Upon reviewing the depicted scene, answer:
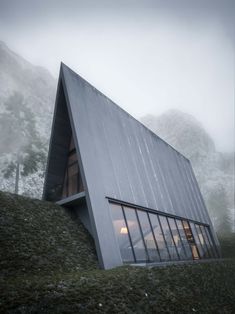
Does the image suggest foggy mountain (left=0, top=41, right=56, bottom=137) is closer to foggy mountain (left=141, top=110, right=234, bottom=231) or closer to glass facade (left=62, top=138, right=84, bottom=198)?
glass facade (left=62, top=138, right=84, bottom=198)

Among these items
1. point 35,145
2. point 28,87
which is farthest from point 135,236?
point 28,87

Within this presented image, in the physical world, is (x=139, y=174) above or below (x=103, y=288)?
above

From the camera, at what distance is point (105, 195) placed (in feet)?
34.2

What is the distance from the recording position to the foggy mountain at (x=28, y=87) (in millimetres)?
62469

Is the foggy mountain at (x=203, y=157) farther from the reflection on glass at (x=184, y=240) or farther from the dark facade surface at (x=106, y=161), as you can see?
the dark facade surface at (x=106, y=161)

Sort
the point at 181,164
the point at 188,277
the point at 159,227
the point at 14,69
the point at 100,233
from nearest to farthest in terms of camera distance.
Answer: the point at 100,233, the point at 188,277, the point at 159,227, the point at 181,164, the point at 14,69

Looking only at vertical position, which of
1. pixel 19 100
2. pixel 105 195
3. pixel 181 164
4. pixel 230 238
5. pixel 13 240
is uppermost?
pixel 19 100

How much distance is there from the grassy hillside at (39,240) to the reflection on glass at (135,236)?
196 cm

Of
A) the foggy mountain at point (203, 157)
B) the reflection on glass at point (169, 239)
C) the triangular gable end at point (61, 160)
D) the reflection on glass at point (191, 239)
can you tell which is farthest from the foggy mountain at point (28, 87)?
the foggy mountain at point (203, 157)

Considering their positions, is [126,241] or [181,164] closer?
[126,241]

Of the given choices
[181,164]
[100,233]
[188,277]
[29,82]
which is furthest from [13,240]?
[29,82]

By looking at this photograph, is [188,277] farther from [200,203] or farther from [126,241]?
[200,203]

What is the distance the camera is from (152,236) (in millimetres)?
12016

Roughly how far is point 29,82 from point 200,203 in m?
70.7
